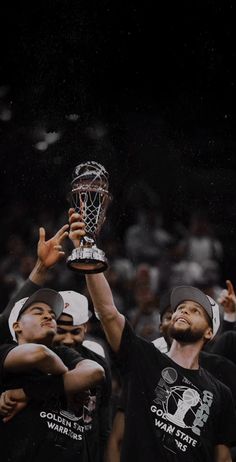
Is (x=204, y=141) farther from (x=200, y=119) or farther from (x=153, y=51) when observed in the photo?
(x=153, y=51)

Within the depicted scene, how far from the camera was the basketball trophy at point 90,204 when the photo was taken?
245 cm

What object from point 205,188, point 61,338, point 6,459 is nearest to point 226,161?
point 205,188

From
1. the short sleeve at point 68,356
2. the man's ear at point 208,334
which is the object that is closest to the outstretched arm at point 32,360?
the short sleeve at point 68,356

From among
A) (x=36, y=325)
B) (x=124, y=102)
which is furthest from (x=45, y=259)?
(x=124, y=102)

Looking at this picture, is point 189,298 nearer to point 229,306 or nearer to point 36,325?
point 229,306

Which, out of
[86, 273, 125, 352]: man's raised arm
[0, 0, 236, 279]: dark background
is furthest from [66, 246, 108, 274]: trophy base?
[0, 0, 236, 279]: dark background

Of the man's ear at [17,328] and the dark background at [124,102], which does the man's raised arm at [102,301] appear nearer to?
the man's ear at [17,328]

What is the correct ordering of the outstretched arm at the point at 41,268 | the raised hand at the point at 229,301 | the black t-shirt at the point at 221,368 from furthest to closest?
the raised hand at the point at 229,301 → the black t-shirt at the point at 221,368 → the outstretched arm at the point at 41,268

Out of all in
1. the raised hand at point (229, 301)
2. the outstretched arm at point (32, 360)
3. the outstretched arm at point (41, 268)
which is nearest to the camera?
the outstretched arm at point (32, 360)

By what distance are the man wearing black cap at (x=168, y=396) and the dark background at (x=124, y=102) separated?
10.4ft

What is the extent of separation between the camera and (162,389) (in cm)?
261

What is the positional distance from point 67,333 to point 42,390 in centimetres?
37

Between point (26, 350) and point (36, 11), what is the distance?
15.7 ft

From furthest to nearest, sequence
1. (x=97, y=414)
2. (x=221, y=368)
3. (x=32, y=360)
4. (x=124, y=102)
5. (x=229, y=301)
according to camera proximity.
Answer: (x=124, y=102) < (x=229, y=301) < (x=221, y=368) < (x=97, y=414) < (x=32, y=360)
